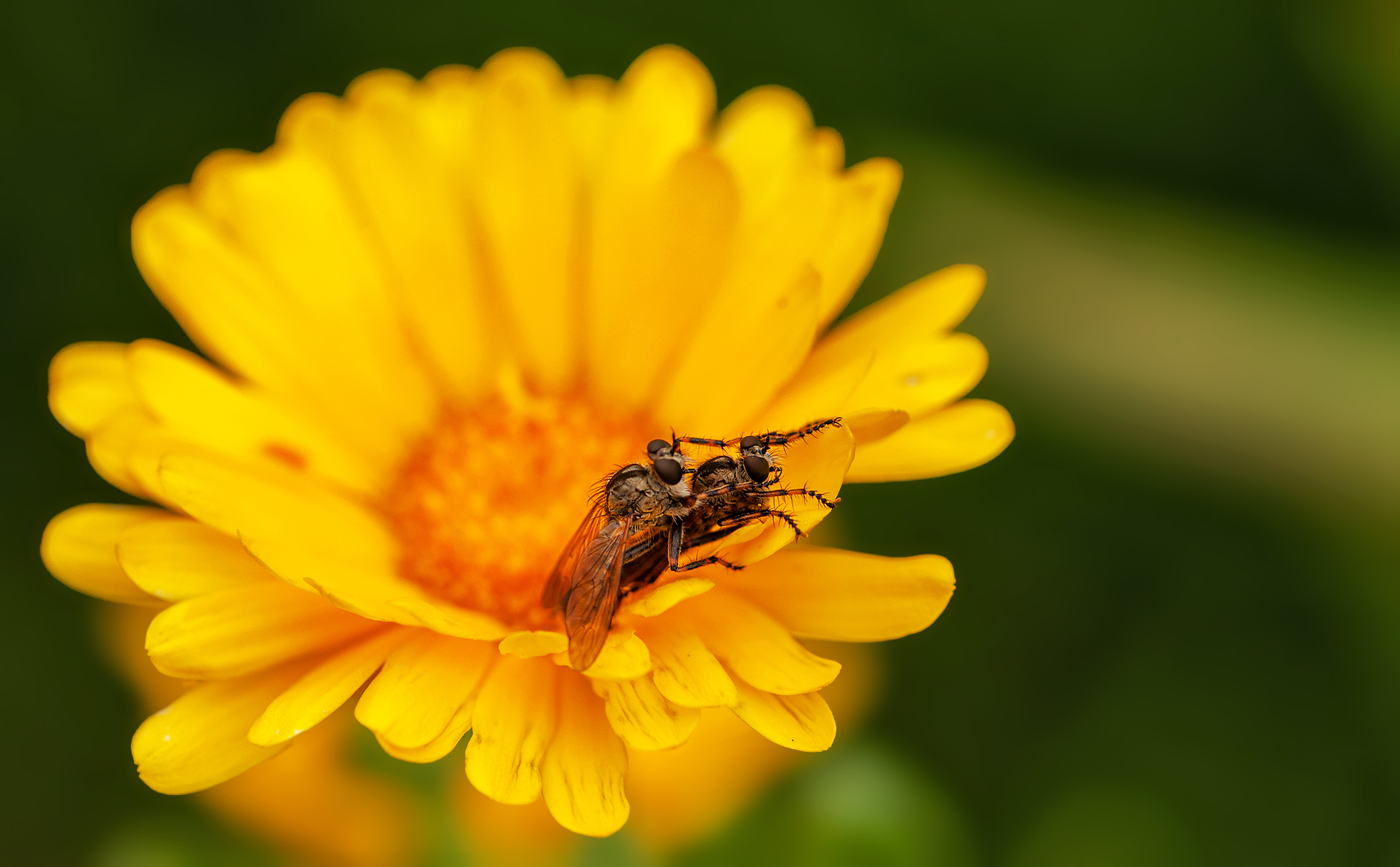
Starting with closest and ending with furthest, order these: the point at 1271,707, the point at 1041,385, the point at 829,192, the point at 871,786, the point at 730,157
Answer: the point at 829,192 < the point at 730,157 < the point at 871,786 < the point at 1271,707 < the point at 1041,385

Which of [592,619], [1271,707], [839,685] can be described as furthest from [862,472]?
[1271,707]

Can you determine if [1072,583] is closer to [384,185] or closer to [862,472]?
[862,472]

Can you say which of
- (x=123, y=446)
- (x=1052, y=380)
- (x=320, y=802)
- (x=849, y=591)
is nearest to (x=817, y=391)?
(x=849, y=591)

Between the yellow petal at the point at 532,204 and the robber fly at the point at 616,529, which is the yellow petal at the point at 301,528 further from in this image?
the yellow petal at the point at 532,204

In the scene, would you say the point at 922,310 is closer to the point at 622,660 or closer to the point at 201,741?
the point at 622,660

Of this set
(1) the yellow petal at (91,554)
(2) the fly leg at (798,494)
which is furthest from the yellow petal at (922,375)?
(1) the yellow petal at (91,554)

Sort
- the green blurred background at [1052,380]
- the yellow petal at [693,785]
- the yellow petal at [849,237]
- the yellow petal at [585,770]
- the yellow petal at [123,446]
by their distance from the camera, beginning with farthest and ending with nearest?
the green blurred background at [1052,380]
the yellow petal at [693,785]
the yellow petal at [849,237]
the yellow petal at [123,446]
the yellow petal at [585,770]

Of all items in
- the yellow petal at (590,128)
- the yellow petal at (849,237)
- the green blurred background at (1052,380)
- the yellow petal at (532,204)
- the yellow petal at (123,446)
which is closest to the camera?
the yellow petal at (123,446)
